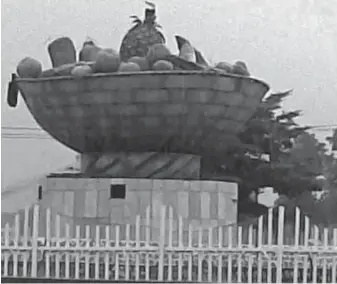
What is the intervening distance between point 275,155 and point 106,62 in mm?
887

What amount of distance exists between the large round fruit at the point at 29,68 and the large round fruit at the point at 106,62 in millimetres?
279

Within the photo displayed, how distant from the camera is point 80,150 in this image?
12.7 ft

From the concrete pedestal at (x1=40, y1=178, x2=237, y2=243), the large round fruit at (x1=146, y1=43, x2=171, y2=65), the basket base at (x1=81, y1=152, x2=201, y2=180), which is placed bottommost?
the concrete pedestal at (x1=40, y1=178, x2=237, y2=243)

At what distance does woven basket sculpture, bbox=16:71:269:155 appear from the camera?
3.79 meters

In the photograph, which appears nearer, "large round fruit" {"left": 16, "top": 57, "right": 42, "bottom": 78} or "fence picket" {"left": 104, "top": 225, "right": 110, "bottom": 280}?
"fence picket" {"left": 104, "top": 225, "right": 110, "bottom": 280}

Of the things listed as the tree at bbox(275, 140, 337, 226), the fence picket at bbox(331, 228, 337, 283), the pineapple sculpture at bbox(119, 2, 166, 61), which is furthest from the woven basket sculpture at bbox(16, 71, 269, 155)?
the fence picket at bbox(331, 228, 337, 283)

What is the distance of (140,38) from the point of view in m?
3.84

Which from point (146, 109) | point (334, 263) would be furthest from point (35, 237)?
point (334, 263)

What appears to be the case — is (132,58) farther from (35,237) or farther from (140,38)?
(35,237)

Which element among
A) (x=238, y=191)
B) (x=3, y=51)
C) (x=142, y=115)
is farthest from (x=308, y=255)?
(x=3, y=51)

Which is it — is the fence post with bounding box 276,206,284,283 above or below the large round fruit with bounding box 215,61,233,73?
below

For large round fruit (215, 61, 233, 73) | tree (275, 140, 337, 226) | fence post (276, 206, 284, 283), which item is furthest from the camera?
large round fruit (215, 61, 233, 73)

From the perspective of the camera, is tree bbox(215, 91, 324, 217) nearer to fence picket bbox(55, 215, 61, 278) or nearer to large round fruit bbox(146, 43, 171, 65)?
large round fruit bbox(146, 43, 171, 65)

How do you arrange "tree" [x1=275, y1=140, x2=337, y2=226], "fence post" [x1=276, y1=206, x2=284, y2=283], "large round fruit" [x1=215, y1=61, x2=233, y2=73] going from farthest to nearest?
"large round fruit" [x1=215, y1=61, x2=233, y2=73] → "tree" [x1=275, y1=140, x2=337, y2=226] → "fence post" [x1=276, y1=206, x2=284, y2=283]
